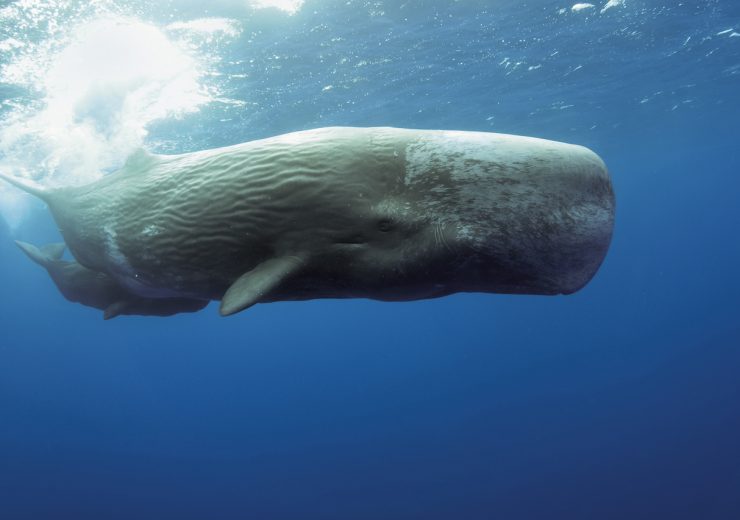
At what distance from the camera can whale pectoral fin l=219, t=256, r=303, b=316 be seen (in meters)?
2.57

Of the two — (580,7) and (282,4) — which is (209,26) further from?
(580,7)

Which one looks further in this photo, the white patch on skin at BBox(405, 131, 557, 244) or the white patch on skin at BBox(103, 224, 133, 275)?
the white patch on skin at BBox(103, 224, 133, 275)

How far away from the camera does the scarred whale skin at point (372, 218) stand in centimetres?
247

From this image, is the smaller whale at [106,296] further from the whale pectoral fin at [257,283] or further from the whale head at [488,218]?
the whale head at [488,218]

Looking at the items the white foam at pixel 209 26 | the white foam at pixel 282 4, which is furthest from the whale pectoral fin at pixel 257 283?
the white foam at pixel 209 26

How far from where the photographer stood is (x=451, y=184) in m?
2.66

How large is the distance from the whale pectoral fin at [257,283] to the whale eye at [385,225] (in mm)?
490

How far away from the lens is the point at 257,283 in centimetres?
274

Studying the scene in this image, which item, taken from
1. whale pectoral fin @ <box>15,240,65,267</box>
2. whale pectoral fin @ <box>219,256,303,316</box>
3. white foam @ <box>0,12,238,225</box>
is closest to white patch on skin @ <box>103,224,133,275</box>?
whale pectoral fin @ <box>219,256,303,316</box>

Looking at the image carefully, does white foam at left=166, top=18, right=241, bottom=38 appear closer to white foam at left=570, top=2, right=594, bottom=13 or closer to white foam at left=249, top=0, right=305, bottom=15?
white foam at left=249, top=0, right=305, bottom=15

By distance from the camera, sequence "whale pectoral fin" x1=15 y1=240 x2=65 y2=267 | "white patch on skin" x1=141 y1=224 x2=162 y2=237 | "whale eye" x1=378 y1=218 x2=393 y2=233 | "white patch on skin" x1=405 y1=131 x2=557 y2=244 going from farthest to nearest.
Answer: "whale pectoral fin" x1=15 y1=240 x2=65 y2=267 < "white patch on skin" x1=141 y1=224 x2=162 y2=237 < "whale eye" x1=378 y1=218 x2=393 y2=233 < "white patch on skin" x1=405 y1=131 x2=557 y2=244

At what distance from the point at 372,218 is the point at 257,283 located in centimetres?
73

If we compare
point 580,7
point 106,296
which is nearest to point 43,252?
point 106,296

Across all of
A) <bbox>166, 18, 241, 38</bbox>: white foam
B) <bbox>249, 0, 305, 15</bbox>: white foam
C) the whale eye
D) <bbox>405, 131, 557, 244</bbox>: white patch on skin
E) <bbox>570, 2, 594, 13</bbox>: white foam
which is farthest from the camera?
<bbox>570, 2, 594, 13</bbox>: white foam
